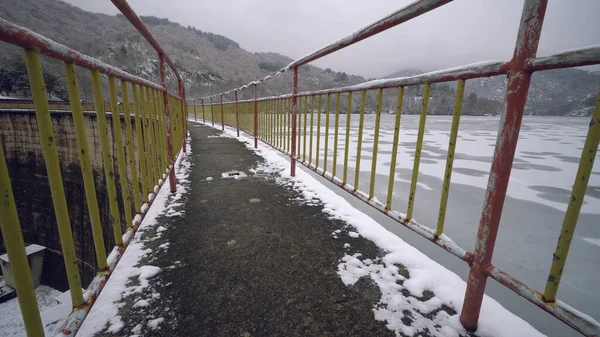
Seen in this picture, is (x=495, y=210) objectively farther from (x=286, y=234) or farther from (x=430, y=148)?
(x=430, y=148)

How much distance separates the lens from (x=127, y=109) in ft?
5.38

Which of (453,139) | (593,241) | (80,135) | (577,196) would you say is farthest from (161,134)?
(593,241)

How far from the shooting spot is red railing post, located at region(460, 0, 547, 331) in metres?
0.96

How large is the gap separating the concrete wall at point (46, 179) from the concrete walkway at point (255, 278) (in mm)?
10021

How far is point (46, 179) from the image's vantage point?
13336 mm

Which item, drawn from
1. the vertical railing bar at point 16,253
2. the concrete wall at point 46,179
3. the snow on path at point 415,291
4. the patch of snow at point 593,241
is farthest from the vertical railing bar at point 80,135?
the concrete wall at point 46,179

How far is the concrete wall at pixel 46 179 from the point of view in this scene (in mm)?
10930

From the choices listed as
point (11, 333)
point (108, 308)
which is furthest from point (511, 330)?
point (11, 333)

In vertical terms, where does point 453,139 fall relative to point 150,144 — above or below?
above

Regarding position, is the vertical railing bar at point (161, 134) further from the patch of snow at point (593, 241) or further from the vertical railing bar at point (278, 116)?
the patch of snow at point (593, 241)

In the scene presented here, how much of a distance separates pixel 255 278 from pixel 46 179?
16842 millimetres

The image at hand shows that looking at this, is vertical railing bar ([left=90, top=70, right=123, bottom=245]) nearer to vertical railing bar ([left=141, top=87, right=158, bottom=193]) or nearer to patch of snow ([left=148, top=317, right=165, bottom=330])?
patch of snow ([left=148, top=317, right=165, bottom=330])

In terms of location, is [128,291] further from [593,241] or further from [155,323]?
[593,241]

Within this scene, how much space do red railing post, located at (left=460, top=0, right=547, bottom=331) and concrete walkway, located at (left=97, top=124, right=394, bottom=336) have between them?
421 mm
